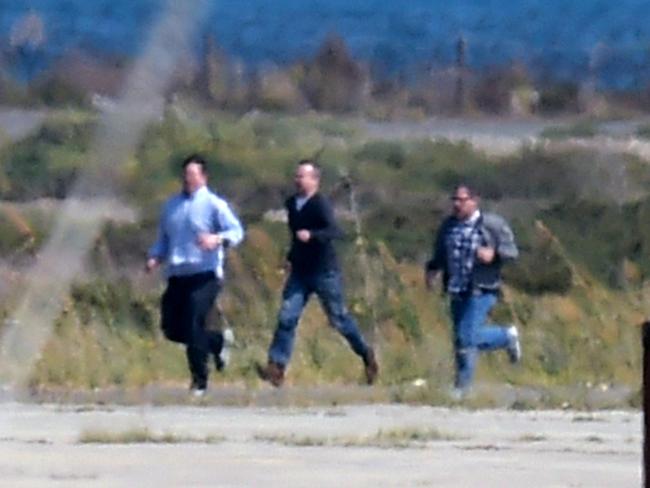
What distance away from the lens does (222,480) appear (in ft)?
35.6

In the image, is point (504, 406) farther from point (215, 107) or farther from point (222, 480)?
point (215, 107)

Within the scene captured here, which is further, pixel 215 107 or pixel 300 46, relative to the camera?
pixel 215 107

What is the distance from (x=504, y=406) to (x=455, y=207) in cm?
155

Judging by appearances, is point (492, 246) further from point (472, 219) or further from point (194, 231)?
point (194, 231)

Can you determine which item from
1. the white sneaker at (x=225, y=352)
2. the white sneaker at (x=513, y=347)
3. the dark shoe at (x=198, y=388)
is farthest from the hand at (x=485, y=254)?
the dark shoe at (x=198, y=388)

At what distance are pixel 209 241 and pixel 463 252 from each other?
5.71 feet

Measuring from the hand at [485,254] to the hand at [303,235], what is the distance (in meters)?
1.08

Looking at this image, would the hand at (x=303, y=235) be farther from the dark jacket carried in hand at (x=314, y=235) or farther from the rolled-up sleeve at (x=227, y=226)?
the rolled-up sleeve at (x=227, y=226)

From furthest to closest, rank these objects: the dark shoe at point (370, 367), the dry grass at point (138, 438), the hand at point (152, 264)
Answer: the dark shoe at point (370, 367)
the hand at point (152, 264)
the dry grass at point (138, 438)

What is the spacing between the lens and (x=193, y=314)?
15.8 m

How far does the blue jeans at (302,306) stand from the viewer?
1661 cm

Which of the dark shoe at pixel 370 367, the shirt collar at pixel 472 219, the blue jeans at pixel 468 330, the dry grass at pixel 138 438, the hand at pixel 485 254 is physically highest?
the shirt collar at pixel 472 219

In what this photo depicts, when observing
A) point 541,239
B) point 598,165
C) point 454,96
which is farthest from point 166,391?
point 598,165

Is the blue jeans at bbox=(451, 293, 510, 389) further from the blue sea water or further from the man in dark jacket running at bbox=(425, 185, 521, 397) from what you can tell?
the blue sea water
